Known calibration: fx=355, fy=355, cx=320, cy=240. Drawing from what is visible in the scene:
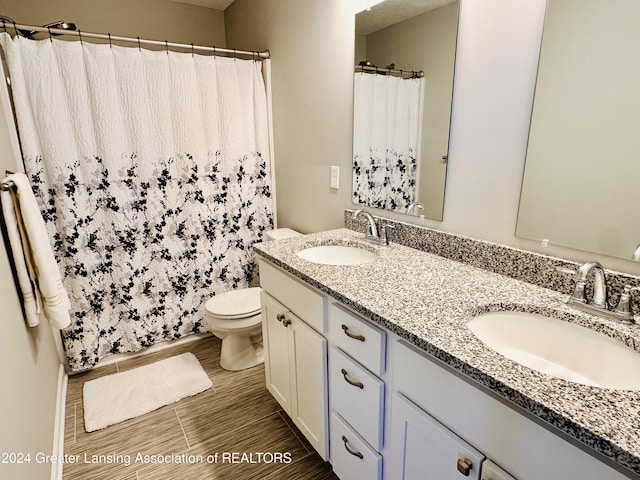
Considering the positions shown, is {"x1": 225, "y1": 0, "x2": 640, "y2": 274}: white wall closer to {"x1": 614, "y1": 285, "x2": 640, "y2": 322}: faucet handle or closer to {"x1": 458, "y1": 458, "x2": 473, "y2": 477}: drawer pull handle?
{"x1": 614, "y1": 285, "x2": 640, "y2": 322}: faucet handle

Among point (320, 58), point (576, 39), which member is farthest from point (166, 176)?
point (576, 39)

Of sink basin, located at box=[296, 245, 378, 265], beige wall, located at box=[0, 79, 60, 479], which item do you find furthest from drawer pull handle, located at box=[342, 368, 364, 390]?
beige wall, located at box=[0, 79, 60, 479]

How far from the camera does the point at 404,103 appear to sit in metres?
1.56

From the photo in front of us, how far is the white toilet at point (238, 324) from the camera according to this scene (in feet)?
6.97

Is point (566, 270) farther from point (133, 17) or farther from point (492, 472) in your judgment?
point (133, 17)

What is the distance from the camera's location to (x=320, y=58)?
197cm

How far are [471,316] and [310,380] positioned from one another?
2.42ft

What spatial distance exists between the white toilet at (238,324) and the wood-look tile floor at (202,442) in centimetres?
18

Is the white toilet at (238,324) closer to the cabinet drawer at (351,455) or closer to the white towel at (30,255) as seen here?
the white towel at (30,255)

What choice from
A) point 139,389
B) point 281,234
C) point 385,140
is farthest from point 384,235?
point 139,389

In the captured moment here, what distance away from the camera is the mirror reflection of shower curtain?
61.4 inches

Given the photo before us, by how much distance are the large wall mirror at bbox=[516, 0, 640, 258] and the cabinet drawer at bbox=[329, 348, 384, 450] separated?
732 mm

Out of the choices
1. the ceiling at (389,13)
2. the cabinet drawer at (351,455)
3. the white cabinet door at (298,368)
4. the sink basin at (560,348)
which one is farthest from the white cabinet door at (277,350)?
the ceiling at (389,13)

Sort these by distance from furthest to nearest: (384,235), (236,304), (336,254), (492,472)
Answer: (236,304) → (336,254) → (384,235) → (492,472)
